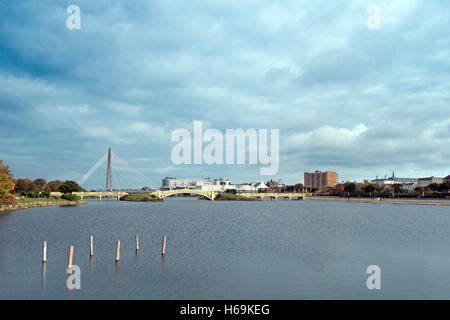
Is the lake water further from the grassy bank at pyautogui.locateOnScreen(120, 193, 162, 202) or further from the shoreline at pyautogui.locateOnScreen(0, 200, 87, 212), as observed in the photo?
the grassy bank at pyautogui.locateOnScreen(120, 193, 162, 202)

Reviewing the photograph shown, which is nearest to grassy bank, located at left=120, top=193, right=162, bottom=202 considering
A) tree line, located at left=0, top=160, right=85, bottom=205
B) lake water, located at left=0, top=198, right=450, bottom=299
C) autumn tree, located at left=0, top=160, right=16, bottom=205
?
tree line, located at left=0, top=160, right=85, bottom=205

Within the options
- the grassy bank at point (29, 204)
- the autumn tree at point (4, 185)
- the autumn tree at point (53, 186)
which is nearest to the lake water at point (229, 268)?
the autumn tree at point (4, 185)

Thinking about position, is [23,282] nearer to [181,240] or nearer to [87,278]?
[87,278]

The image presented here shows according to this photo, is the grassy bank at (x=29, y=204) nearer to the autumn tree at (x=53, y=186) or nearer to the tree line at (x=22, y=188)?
the tree line at (x=22, y=188)

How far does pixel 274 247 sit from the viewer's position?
3734 cm

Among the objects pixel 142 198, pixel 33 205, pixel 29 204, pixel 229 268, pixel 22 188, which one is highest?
pixel 22 188

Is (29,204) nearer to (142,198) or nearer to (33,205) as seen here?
(33,205)

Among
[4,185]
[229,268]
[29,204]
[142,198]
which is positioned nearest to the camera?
[229,268]

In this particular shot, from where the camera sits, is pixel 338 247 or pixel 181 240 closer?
pixel 338 247

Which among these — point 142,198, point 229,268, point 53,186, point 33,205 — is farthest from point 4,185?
point 53,186
